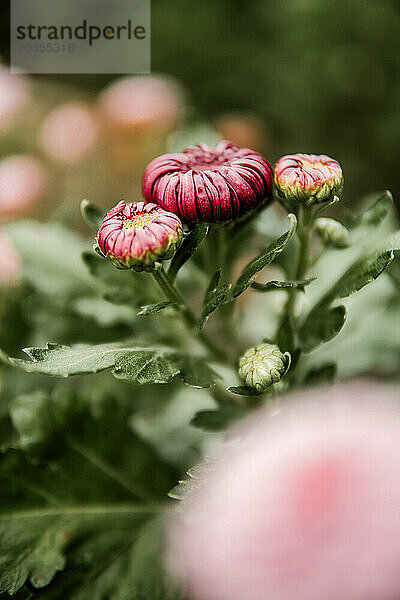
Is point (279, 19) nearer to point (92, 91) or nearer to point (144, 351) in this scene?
point (92, 91)

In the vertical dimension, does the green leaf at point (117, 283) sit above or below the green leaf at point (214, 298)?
above

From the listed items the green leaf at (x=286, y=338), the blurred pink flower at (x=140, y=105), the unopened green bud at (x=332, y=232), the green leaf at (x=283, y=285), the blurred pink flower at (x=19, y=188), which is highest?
the blurred pink flower at (x=140, y=105)

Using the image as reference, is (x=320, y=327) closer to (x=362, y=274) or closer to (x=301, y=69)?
(x=362, y=274)

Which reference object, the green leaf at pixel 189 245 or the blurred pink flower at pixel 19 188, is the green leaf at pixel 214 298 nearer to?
the green leaf at pixel 189 245

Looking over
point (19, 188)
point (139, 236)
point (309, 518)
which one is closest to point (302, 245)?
point (139, 236)

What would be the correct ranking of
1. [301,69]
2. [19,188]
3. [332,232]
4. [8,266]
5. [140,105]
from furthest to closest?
[301,69], [140,105], [19,188], [8,266], [332,232]

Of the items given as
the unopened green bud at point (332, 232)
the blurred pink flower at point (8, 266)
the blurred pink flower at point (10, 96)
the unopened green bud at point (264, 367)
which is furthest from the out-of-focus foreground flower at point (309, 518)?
the blurred pink flower at point (10, 96)

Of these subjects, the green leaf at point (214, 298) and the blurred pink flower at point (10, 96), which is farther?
the blurred pink flower at point (10, 96)
